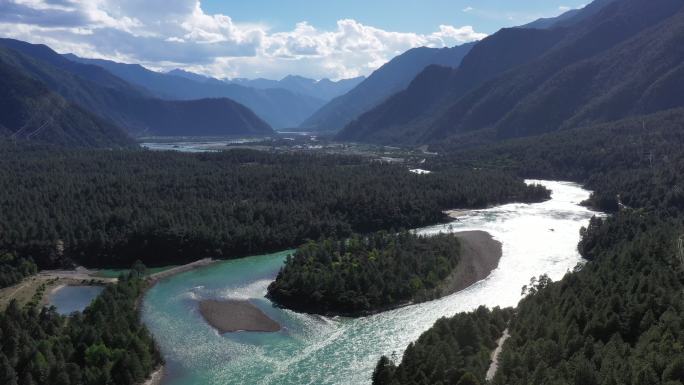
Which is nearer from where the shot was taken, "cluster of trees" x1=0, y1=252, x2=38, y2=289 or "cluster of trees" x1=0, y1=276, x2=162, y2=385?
"cluster of trees" x1=0, y1=276, x2=162, y2=385

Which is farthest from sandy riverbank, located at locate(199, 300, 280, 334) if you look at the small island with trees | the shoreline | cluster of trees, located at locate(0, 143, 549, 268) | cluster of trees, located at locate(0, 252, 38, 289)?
cluster of trees, located at locate(0, 252, 38, 289)

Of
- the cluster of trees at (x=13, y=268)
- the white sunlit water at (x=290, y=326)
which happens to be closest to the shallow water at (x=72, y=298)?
the cluster of trees at (x=13, y=268)

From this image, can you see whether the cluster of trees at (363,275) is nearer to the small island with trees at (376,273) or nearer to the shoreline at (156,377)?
the small island with trees at (376,273)

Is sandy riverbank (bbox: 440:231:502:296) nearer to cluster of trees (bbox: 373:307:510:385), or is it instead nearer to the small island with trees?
the small island with trees

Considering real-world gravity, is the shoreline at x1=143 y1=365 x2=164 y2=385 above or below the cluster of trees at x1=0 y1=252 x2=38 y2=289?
below

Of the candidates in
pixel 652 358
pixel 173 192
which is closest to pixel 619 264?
pixel 652 358

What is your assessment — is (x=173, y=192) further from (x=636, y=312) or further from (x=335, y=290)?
(x=636, y=312)

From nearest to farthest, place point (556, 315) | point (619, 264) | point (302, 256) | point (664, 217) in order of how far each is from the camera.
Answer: point (556, 315), point (619, 264), point (302, 256), point (664, 217)
